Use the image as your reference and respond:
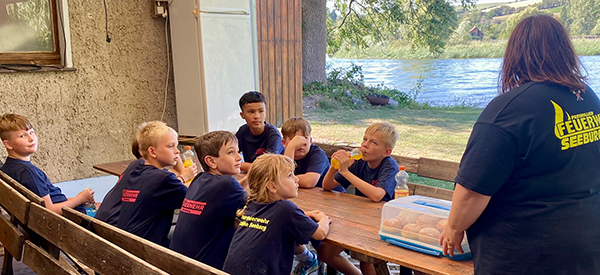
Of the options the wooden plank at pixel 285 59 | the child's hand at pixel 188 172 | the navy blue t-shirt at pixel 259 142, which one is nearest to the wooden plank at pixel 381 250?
the child's hand at pixel 188 172

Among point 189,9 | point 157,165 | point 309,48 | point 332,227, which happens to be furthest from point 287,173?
point 309,48

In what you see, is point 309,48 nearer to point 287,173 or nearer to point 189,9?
point 189,9

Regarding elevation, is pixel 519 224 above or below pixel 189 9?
below

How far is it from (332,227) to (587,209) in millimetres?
1160

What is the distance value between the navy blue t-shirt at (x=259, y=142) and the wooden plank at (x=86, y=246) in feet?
5.94

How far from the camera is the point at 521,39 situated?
182 cm

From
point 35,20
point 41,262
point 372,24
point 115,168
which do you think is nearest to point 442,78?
point 372,24

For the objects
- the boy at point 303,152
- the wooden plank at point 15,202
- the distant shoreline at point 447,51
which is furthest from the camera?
the distant shoreline at point 447,51

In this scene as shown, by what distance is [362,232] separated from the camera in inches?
97.1

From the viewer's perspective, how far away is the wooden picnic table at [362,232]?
6.61 ft

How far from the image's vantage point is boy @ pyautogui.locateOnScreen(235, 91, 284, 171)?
13.7 feet

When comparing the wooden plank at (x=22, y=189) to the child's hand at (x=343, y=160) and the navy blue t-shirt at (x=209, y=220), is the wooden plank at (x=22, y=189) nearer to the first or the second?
the navy blue t-shirt at (x=209, y=220)

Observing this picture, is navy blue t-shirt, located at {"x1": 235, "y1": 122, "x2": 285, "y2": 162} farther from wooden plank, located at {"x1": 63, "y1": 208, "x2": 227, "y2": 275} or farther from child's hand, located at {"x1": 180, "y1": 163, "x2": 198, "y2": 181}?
wooden plank, located at {"x1": 63, "y1": 208, "x2": 227, "y2": 275}

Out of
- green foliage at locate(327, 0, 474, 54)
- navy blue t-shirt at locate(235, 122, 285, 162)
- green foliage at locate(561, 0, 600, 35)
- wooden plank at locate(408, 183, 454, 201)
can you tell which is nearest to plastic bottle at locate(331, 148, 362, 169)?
wooden plank at locate(408, 183, 454, 201)
